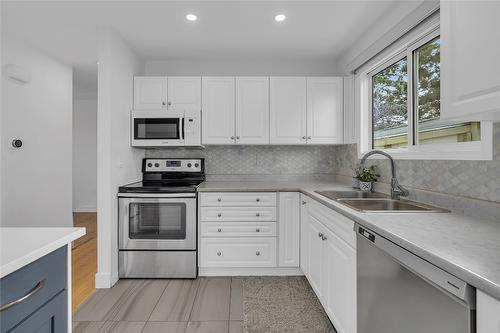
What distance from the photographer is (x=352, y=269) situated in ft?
4.70

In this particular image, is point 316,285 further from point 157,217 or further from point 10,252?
point 10,252

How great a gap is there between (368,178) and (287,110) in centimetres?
115

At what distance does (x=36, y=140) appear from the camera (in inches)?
127

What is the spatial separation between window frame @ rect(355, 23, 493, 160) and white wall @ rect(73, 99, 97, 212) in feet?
17.1

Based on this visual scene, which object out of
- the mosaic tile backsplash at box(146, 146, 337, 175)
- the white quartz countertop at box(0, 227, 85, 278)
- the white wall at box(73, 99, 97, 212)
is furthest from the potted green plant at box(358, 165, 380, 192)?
the white wall at box(73, 99, 97, 212)

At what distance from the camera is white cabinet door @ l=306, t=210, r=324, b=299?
2.00 m

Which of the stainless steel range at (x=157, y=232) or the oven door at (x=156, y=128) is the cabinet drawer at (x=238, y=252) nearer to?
the stainless steel range at (x=157, y=232)

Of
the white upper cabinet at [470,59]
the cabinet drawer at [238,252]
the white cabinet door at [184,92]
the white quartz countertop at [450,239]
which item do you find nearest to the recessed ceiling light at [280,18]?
the white cabinet door at [184,92]

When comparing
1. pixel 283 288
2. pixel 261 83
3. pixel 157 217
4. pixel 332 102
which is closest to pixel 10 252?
pixel 157 217

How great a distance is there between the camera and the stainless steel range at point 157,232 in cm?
252

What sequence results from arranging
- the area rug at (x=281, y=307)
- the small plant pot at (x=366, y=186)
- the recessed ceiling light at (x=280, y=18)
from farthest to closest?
1. the small plant pot at (x=366, y=186)
2. the recessed ceiling light at (x=280, y=18)
3. the area rug at (x=281, y=307)

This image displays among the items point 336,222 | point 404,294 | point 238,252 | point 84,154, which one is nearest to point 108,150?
point 238,252

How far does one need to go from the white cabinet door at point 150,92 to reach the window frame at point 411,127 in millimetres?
2137

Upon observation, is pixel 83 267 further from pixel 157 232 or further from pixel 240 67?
pixel 240 67
